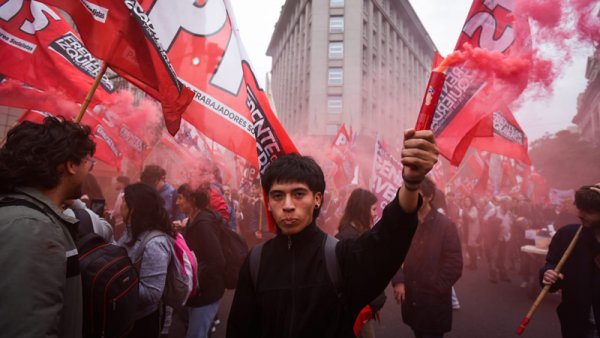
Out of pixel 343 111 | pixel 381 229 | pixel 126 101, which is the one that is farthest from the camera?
pixel 343 111

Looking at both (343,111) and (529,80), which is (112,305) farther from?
(343,111)

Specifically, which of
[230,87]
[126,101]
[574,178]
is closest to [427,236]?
[230,87]

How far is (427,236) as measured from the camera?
3.47m

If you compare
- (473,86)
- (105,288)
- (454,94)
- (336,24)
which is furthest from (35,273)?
(336,24)

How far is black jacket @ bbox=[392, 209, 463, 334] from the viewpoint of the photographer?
10.4 feet

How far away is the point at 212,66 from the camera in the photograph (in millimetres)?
4023

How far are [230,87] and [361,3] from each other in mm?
34732

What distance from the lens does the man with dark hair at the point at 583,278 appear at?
2.65 m

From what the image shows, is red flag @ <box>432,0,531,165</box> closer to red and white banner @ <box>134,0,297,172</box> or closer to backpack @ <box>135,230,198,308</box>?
red and white banner @ <box>134,0,297,172</box>

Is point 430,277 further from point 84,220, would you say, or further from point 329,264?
point 84,220

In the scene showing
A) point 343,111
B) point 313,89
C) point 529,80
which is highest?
point 313,89

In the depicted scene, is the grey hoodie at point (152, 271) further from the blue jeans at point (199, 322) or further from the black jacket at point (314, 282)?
the black jacket at point (314, 282)

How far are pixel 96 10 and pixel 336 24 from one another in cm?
3447

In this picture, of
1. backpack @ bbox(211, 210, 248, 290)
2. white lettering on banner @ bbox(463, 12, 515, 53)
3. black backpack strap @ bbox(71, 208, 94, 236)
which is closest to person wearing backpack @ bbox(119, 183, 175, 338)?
black backpack strap @ bbox(71, 208, 94, 236)
